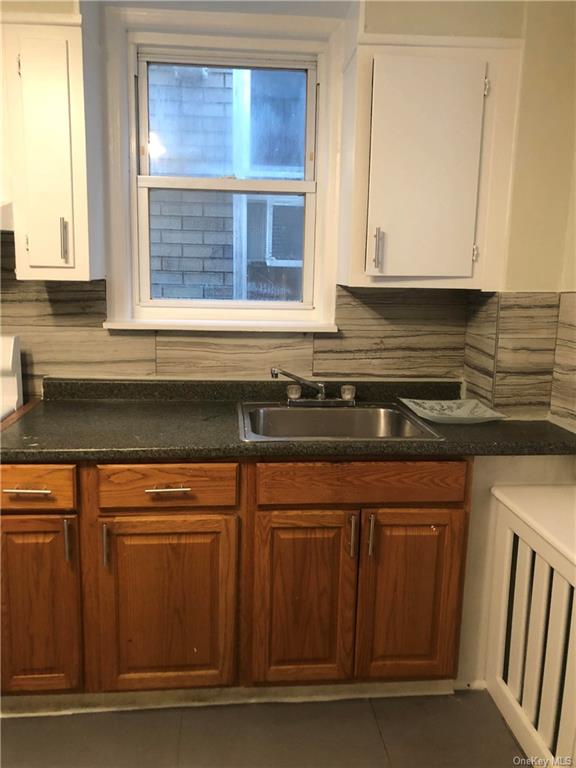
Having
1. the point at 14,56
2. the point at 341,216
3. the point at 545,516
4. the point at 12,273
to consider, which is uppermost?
the point at 14,56

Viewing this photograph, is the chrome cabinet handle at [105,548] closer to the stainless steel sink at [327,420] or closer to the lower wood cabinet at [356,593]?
the lower wood cabinet at [356,593]

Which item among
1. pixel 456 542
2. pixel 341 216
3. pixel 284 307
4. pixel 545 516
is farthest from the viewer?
pixel 284 307

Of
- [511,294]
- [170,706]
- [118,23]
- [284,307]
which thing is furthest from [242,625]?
[118,23]

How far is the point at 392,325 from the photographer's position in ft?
7.91

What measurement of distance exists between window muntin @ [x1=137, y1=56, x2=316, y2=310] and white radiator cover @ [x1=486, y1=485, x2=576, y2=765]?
1161mm

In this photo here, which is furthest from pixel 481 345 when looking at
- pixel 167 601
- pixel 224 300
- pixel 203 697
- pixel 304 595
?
pixel 203 697

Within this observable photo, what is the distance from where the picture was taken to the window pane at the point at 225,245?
236 cm

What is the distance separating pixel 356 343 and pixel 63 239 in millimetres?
1129

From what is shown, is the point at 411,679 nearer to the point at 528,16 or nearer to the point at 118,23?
the point at 528,16

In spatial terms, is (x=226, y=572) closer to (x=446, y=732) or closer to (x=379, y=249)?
(x=446, y=732)

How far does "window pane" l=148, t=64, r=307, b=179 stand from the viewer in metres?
2.29

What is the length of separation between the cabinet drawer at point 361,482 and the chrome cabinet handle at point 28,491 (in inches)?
24.3

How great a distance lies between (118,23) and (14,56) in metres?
0.45

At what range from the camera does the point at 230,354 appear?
2.38 metres
